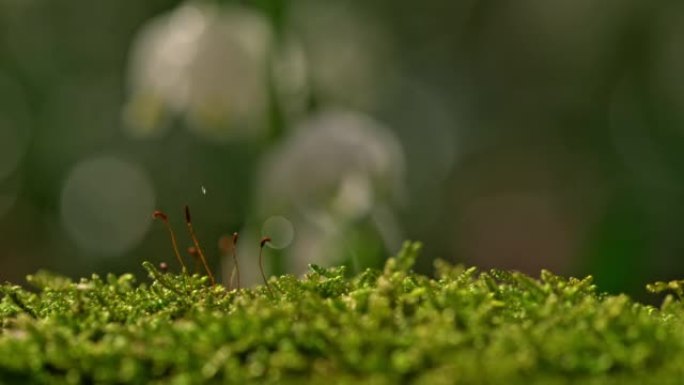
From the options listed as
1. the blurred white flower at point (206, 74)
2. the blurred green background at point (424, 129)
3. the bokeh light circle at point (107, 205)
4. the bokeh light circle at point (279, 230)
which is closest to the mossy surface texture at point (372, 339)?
the bokeh light circle at point (279, 230)

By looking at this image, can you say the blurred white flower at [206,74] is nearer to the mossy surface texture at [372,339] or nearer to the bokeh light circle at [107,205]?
the mossy surface texture at [372,339]

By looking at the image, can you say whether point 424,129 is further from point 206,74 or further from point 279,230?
point 279,230

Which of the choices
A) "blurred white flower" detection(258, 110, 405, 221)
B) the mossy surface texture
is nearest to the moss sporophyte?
the mossy surface texture

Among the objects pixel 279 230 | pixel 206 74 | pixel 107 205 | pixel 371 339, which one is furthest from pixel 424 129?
pixel 371 339

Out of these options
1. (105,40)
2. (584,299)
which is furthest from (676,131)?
(584,299)

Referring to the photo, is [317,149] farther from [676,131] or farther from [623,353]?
[676,131]


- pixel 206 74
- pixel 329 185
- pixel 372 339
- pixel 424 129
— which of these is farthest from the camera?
pixel 424 129

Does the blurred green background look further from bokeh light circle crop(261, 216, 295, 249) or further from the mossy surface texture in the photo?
the mossy surface texture

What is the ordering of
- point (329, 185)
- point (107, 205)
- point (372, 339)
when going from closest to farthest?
point (372, 339) < point (329, 185) < point (107, 205)
